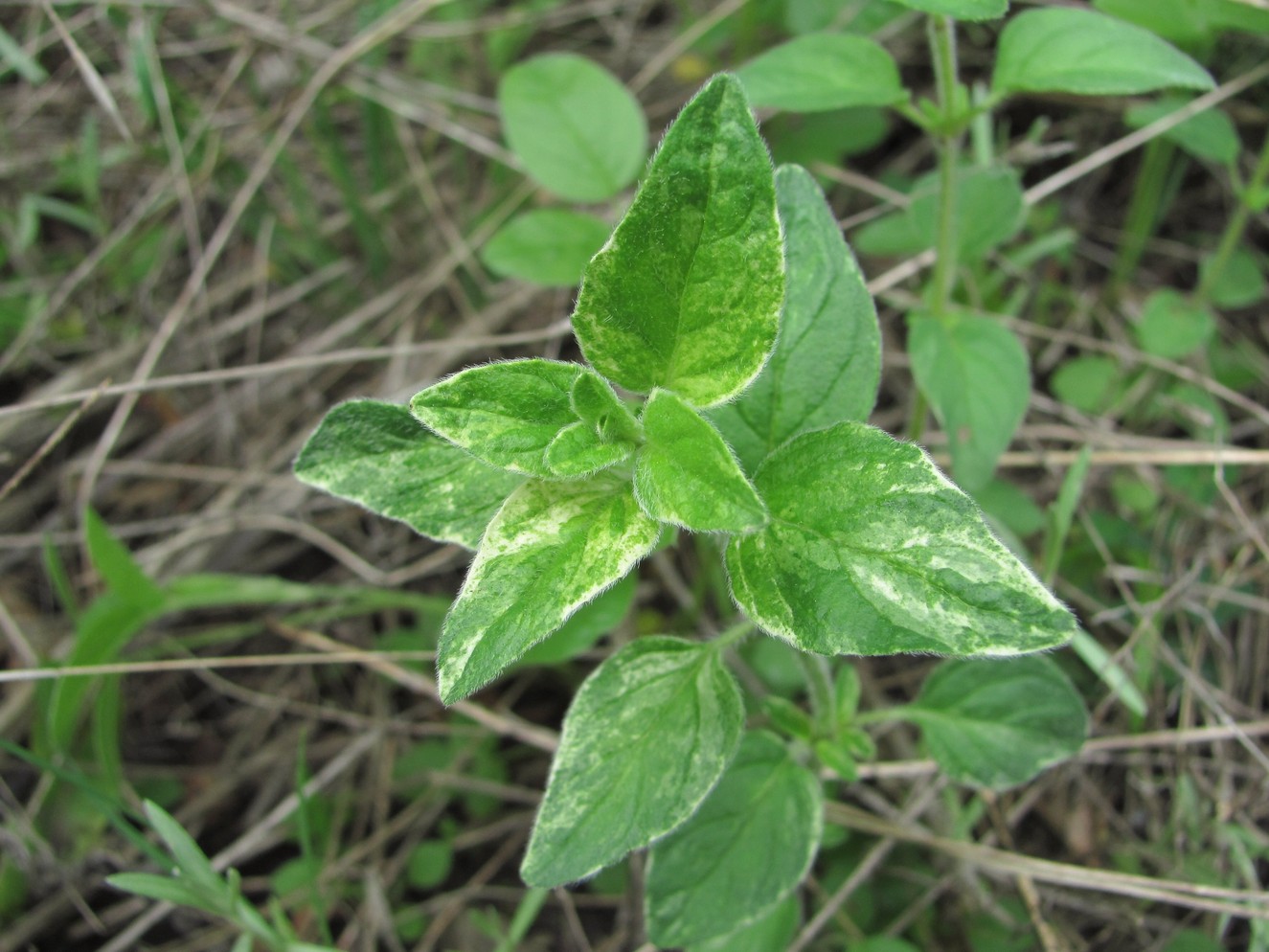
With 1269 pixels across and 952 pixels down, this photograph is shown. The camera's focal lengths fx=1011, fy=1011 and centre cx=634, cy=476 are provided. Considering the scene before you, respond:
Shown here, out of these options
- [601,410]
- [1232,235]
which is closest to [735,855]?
[601,410]

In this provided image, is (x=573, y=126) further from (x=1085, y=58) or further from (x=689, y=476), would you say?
(x=689, y=476)

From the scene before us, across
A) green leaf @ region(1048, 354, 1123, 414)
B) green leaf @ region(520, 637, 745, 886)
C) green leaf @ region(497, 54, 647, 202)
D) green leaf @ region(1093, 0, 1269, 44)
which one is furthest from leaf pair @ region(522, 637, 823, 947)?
green leaf @ region(1093, 0, 1269, 44)

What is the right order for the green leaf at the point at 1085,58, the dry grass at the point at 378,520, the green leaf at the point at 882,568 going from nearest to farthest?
the green leaf at the point at 882,568
the green leaf at the point at 1085,58
the dry grass at the point at 378,520

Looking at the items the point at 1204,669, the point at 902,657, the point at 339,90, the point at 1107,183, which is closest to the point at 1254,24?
the point at 1107,183

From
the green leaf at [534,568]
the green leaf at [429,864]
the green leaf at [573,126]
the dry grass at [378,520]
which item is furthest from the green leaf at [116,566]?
the green leaf at [534,568]

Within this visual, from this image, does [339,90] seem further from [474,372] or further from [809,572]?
[809,572]

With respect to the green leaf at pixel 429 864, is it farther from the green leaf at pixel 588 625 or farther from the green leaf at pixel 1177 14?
the green leaf at pixel 1177 14
